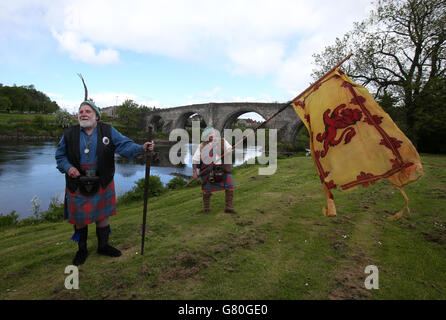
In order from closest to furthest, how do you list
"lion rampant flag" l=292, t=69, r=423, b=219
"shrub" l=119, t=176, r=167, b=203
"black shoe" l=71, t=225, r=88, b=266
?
"lion rampant flag" l=292, t=69, r=423, b=219
"black shoe" l=71, t=225, r=88, b=266
"shrub" l=119, t=176, r=167, b=203

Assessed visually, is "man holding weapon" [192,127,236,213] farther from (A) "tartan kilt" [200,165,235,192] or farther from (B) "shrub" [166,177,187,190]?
(B) "shrub" [166,177,187,190]

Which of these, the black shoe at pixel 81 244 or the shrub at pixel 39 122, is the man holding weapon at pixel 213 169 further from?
the shrub at pixel 39 122

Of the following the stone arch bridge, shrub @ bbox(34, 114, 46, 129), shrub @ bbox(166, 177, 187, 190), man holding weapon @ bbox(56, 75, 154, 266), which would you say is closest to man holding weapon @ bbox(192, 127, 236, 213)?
man holding weapon @ bbox(56, 75, 154, 266)

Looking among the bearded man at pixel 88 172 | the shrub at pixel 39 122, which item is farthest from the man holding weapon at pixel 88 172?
the shrub at pixel 39 122

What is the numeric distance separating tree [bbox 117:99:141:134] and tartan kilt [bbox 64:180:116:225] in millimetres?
66795

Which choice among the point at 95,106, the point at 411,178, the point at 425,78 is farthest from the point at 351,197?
the point at 425,78

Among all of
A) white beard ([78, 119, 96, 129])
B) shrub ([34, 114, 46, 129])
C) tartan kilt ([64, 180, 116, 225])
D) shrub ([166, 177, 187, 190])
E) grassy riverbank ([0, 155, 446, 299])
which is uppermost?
shrub ([34, 114, 46, 129])

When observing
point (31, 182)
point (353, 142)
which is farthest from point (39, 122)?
point (353, 142)

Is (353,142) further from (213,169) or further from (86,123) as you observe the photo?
(86,123)

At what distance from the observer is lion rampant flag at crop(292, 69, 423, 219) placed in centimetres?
305
